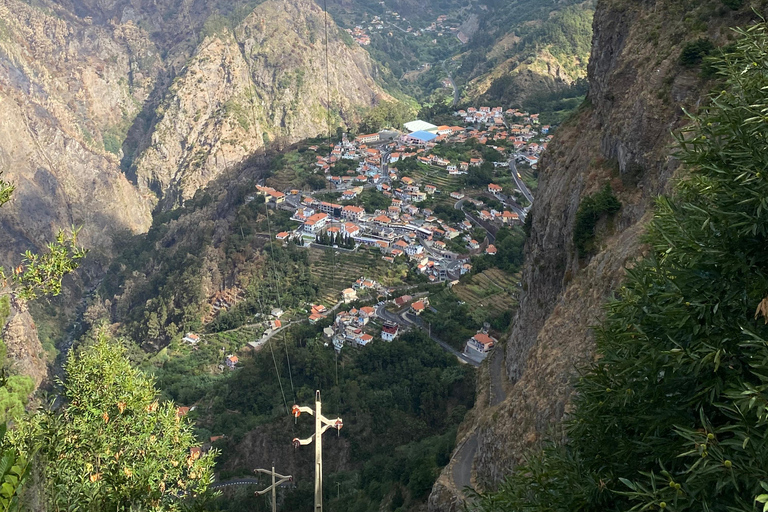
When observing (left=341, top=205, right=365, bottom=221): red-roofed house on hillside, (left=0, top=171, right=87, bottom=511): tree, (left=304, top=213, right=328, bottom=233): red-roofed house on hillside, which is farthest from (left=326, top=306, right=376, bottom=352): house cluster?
(left=0, top=171, right=87, bottom=511): tree

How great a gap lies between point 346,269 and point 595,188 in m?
31.7

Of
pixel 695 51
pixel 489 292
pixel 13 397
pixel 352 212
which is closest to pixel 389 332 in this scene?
pixel 489 292

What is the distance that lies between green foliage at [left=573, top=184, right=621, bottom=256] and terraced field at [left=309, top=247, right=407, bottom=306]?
2843 cm

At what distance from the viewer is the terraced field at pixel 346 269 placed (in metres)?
46.8

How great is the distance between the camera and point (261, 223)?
5669 centimetres

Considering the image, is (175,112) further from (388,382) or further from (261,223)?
(388,382)

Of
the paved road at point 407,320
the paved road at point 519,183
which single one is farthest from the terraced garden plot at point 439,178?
the paved road at point 407,320

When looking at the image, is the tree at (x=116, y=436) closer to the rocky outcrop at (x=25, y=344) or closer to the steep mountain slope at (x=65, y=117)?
the rocky outcrop at (x=25, y=344)

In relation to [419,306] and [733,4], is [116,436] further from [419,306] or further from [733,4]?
[419,306]

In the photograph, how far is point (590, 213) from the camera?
1788cm

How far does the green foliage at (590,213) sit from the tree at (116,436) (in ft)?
39.2

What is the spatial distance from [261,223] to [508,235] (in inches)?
876

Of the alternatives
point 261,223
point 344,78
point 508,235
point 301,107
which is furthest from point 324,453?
Answer: point 344,78

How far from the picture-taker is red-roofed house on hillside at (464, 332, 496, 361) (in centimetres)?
3412
